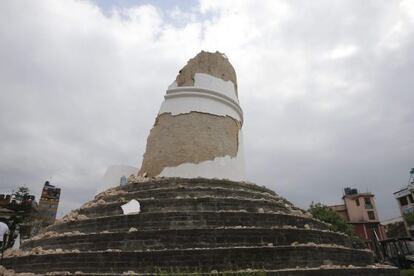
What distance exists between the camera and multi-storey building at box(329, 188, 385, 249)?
132 ft

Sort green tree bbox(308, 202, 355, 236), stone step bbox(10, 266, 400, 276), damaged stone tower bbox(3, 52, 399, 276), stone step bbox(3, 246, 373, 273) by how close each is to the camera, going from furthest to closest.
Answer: green tree bbox(308, 202, 355, 236)
damaged stone tower bbox(3, 52, 399, 276)
stone step bbox(3, 246, 373, 273)
stone step bbox(10, 266, 400, 276)

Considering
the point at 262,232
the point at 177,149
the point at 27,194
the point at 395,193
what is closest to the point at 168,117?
the point at 177,149

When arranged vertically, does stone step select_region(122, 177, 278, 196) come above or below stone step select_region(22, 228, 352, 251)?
above

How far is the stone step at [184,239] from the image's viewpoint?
23.4 feet

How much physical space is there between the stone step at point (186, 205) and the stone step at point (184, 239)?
1192 millimetres

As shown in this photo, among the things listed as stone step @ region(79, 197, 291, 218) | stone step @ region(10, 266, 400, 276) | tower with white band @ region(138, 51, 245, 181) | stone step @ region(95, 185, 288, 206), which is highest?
tower with white band @ region(138, 51, 245, 181)

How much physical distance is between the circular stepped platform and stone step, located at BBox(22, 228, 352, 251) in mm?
22

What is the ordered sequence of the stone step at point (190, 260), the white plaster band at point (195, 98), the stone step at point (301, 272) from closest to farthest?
the stone step at point (301, 272)
the stone step at point (190, 260)
the white plaster band at point (195, 98)

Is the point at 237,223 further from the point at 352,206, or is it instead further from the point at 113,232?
the point at 352,206

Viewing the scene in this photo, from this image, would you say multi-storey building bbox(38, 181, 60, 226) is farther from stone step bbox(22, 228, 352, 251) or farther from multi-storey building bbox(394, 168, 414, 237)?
multi-storey building bbox(394, 168, 414, 237)

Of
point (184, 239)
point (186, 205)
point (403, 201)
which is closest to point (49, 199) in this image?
point (186, 205)

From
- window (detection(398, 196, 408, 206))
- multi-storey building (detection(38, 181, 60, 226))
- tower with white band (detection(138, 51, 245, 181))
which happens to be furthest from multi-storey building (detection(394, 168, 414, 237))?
multi-storey building (detection(38, 181, 60, 226))

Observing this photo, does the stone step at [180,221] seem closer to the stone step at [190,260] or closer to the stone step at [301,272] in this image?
the stone step at [190,260]

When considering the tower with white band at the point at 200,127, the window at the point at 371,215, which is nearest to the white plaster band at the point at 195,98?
the tower with white band at the point at 200,127
